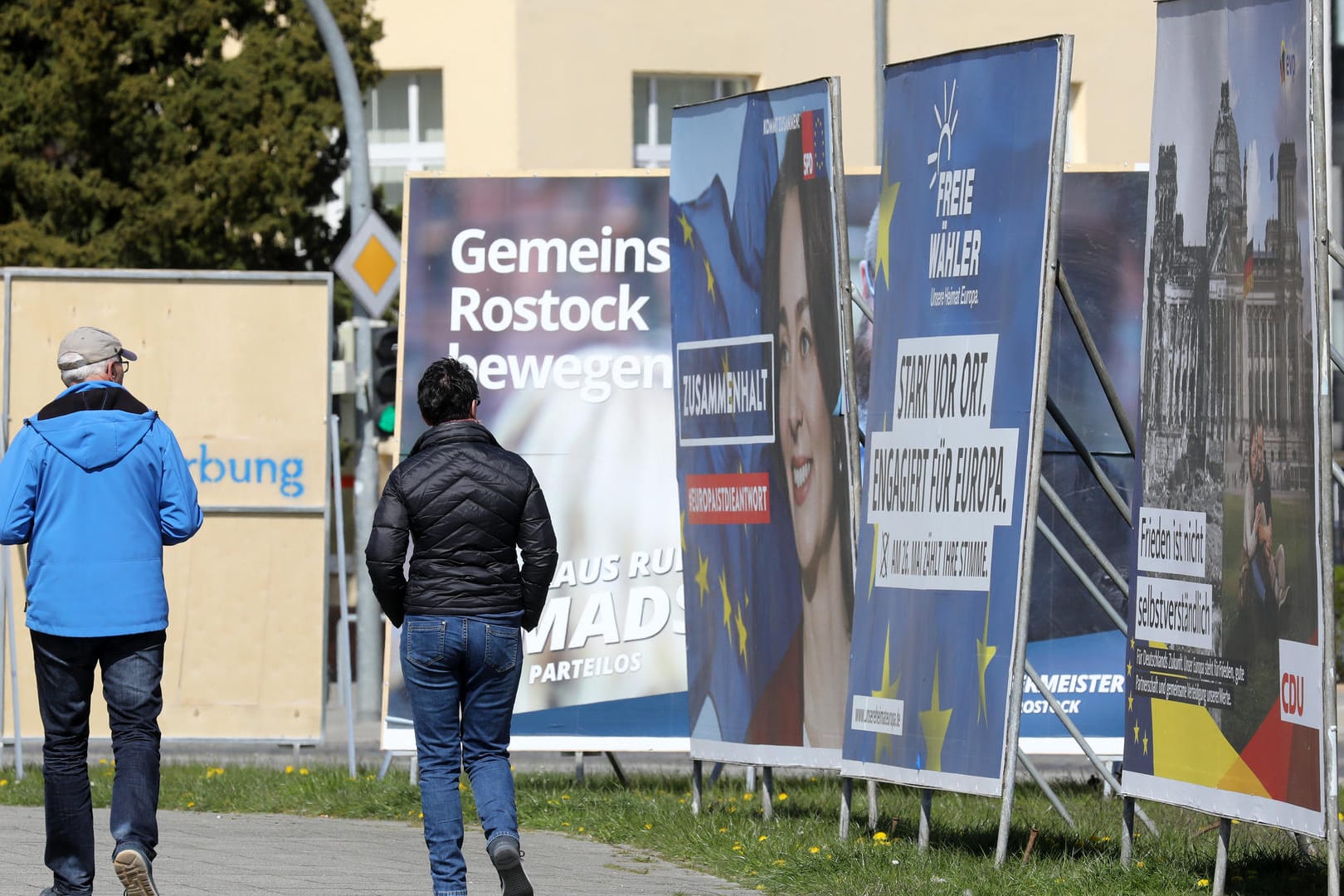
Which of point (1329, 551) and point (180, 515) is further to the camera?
point (180, 515)

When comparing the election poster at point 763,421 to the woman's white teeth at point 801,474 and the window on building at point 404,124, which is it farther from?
the window on building at point 404,124

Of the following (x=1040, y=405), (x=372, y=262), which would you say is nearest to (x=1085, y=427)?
(x=1040, y=405)

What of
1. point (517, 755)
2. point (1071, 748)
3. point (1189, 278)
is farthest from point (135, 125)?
point (1189, 278)

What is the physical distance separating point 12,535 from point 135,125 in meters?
14.5

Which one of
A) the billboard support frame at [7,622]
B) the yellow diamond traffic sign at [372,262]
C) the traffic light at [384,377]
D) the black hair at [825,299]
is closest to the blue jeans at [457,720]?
the black hair at [825,299]

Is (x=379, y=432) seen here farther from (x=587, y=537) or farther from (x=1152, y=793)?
(x=1152, y=793)

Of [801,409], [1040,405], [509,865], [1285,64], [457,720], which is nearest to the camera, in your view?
[1285,64]

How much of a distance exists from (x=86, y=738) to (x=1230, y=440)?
3645 mm

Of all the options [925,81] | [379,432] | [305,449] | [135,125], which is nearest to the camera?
[925,81]

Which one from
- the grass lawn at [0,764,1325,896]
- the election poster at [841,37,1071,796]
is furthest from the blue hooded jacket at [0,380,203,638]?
the election poster at [841,37,1071,796]

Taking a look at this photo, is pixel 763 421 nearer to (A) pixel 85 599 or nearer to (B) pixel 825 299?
(B) pixel 825 299

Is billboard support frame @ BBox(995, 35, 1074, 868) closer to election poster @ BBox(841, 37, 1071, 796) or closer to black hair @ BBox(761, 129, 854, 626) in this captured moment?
election poster @ BBox(841, 37, 1071, 796)

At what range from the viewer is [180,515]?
7.00 meters

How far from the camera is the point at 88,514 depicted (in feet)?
22.4
